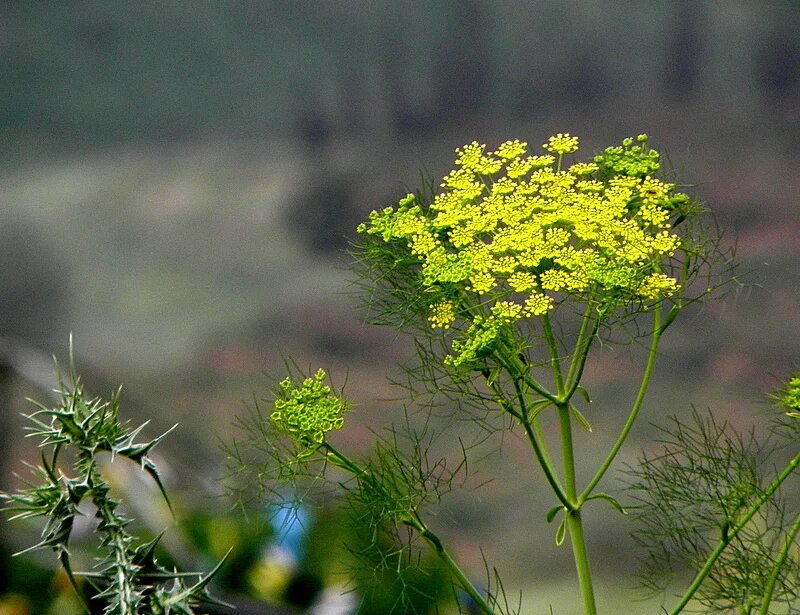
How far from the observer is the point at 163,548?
9.23 feet

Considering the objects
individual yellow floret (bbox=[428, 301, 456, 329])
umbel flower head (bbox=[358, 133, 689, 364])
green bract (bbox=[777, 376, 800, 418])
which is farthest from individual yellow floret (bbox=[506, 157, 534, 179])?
green bract (bbox=[777, 376, 800, 418])

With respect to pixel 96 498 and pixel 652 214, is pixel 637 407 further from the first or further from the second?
pixel 96 498

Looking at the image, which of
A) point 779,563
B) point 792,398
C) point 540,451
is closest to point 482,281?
point 540,451

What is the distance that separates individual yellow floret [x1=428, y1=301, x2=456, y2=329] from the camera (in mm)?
1771

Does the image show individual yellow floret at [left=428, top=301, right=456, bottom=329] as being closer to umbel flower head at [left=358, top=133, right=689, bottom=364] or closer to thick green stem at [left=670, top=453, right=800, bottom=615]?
umbel flower head at [left=358, top=133, right=689, bottom=364]

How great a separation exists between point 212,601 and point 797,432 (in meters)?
0.95

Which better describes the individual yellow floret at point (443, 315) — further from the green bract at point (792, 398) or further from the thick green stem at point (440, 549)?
the green bract at point (792, 398)

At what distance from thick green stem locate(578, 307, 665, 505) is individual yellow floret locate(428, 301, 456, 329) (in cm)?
31

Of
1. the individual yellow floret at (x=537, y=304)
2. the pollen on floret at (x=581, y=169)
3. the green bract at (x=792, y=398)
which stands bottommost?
the individual yellow floret at (x=537, y=304)

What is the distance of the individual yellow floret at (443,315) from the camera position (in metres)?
1.77

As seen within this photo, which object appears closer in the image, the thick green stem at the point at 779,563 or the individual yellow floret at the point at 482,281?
the individual yellow floret at the point at 482,281

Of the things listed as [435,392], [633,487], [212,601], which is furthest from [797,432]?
[212,601]

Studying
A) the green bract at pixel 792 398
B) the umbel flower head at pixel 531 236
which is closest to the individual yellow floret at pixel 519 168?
the umbel flower head at pixel 531 236

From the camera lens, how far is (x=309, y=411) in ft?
5.53
